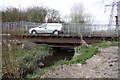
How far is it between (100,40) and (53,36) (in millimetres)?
5074

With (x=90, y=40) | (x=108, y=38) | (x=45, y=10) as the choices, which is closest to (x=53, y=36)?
(x=90, y=40)

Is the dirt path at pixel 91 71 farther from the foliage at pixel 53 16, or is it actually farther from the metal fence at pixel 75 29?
the foliage at pixel 53 16

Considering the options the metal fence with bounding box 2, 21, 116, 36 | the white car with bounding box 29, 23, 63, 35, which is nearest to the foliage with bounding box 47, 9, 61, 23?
the metal fence with bounding box 2, 21, 116, 36

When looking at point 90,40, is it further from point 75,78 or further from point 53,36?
point 75,78

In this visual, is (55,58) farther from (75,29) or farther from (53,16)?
(53,16)

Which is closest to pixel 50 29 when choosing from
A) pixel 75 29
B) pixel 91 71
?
pixel 75 29

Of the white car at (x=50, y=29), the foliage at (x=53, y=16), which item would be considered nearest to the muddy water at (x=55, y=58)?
the white car at (x=50, y=29)

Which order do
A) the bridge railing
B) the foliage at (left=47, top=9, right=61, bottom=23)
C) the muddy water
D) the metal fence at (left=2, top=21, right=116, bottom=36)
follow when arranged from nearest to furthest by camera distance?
the metal fence at (left=2, top=21, right=116, bottom=36) < the muddy water < the bridge railing < the foliage at (left=47, top=9, right=61, bottom=23)

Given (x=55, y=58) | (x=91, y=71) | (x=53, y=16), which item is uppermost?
(x=53, y=16)

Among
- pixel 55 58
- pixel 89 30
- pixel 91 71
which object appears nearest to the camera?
pixel 91 71

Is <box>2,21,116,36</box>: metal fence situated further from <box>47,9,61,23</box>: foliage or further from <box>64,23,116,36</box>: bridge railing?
<box>47,9,61,23</box>: foliage

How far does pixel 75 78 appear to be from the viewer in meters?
3.57

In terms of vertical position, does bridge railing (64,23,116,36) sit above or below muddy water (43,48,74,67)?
above

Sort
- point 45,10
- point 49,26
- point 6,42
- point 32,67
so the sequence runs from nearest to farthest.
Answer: point 6,42, point 32,67, point 49,26, point 45,10
